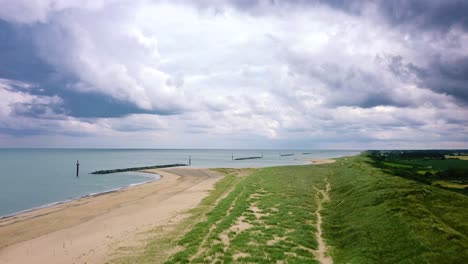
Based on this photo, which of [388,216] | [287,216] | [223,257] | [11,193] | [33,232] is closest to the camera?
[223,257]

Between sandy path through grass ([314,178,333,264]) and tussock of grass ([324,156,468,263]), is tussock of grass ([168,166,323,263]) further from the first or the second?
tussock of grass ([324,156,468,263])

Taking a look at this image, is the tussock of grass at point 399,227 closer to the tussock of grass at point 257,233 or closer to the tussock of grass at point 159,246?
the tussock of grass at point 257,233

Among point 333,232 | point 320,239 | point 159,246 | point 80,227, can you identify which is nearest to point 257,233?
point 320,239

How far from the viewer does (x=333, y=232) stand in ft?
75.8

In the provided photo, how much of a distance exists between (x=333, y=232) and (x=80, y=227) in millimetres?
24018

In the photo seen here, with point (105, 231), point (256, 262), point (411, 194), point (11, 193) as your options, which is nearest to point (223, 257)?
point (256, 262)

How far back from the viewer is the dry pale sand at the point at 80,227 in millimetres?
21938

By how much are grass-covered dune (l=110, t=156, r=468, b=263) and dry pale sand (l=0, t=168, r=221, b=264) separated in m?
3.79

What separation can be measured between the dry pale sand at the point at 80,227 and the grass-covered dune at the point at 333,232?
3.79 metres

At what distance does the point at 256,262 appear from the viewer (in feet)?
56.5

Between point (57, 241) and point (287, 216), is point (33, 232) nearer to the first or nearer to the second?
point (57, 241)

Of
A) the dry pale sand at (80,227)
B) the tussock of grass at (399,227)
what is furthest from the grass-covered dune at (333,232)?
the dry pale sand at (80,227)

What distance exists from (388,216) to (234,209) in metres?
14.3

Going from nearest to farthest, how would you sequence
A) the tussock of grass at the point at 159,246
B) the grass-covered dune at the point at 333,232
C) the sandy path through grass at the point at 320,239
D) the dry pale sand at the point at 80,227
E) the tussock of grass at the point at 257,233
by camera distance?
the grass-covered dune at the point at 333,232 < the sandy path through grass at the point at 320,239 < the tussock of grass at the point at 257,233 < the tussock of grass at the point at 159,246 < the dry pale sand at the point at 80,227
